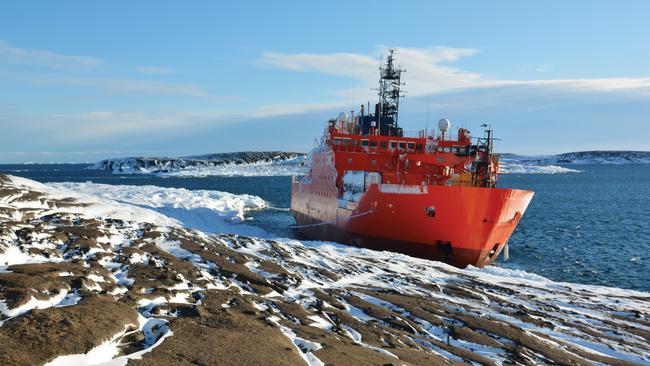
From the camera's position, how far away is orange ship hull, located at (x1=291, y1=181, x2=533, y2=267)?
69.9ft

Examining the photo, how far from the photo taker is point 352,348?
24.7 feet

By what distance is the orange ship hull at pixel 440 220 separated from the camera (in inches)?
838

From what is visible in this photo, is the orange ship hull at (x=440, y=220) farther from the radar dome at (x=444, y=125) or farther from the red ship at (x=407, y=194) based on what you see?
the radar dome at (x=444, y=125)

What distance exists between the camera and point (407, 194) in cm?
2180

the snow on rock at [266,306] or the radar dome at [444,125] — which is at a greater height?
the radar dome at [444,125]

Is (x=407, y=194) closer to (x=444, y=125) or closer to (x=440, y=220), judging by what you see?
(x=440, y=220)

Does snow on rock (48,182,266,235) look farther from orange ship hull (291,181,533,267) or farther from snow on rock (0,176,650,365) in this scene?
snow on rock (0,176,650,365)

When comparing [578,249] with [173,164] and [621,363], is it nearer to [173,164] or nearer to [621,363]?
[621,363]

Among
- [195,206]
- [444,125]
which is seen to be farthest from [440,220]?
[195,206]

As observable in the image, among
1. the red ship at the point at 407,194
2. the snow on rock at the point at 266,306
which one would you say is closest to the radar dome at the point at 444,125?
the red ship at the point at 407,194

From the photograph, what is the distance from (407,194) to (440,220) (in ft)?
5.82

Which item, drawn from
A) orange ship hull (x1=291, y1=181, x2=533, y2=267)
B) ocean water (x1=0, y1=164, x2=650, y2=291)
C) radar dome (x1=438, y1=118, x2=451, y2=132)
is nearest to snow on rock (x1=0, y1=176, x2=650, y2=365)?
orange ship hull (x1=291, y1=181, x2=533, y2=267)

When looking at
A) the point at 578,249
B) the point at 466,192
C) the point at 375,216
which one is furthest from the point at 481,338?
the point at 578,249

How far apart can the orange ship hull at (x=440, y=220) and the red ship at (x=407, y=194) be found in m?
0.04
